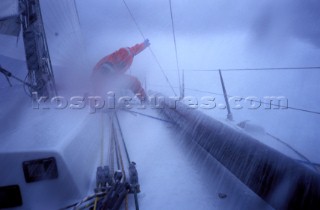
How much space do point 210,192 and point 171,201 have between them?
340 millimetres

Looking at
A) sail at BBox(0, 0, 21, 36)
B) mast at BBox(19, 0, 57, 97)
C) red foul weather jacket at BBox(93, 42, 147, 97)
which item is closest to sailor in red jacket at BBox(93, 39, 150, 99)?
red foul weather jacket at BBox(93, 42, 147, 97)

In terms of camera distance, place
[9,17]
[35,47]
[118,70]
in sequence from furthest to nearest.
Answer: [118,70], [35,47], [9,17]

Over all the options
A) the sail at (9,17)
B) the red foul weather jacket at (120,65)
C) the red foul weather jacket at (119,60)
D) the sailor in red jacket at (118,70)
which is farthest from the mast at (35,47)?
the red foul weather jacket at (119,60)

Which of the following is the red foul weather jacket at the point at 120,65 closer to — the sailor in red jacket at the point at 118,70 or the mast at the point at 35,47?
the sailor in red jacket at the point at 118,70

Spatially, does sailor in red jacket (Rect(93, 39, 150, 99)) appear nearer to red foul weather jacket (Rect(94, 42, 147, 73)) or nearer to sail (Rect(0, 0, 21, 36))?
red foul weather jacket (Rect(94, 42, 147, 73))

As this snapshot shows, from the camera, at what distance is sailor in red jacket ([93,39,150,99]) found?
5.68 metres

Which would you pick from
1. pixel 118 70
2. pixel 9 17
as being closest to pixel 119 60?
pixel 118 70

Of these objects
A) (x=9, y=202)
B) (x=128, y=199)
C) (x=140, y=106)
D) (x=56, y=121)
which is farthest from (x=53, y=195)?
(x=140, y=106)

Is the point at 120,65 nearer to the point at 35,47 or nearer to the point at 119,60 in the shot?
the point at 119,60

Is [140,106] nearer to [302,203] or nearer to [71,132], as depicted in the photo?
[71,132]

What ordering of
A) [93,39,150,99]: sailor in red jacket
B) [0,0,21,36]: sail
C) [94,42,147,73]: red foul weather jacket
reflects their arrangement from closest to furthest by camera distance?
[0,0,21,36]: sail, [93,39,150,99]: sailor in red jacket, [94,42,147,73]: red foul weather jacket

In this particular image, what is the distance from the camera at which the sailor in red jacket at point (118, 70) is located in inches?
224

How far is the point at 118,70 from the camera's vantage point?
6039mm

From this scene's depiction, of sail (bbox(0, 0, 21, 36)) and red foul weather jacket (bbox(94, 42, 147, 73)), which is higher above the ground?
Answer: sail (bbox(0, 0, 21, 36))
